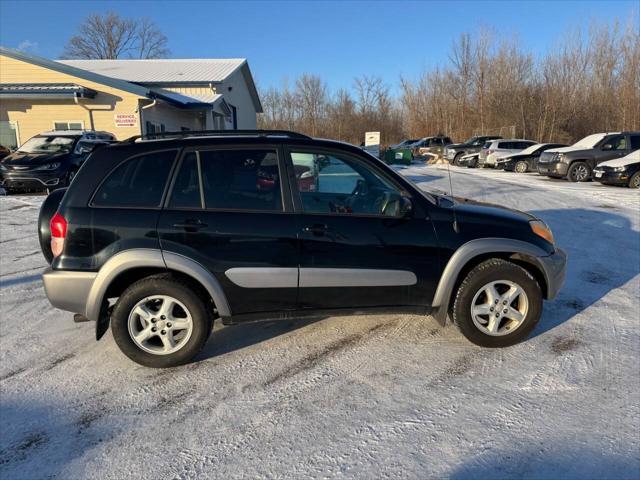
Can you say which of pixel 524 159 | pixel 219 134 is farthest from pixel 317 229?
pixel 524 159

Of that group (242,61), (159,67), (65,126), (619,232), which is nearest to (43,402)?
(619,232)

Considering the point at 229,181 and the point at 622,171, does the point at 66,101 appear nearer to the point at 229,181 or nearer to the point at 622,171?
the point at 229,181

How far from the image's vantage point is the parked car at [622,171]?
13898 millimetres

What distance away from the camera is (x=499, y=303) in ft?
12.0

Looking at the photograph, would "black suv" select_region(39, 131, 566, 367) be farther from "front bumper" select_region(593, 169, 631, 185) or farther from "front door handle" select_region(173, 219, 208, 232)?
"front bumper" select_region(593, 169, 631, 185)

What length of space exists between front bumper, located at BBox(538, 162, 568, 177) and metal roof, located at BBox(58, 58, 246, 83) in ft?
64.7

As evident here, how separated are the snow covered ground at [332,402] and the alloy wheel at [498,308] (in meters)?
0.21

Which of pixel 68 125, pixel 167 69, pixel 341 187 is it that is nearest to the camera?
pixel 341 187

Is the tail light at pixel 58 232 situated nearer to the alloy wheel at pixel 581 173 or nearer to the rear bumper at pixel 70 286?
the rear bumper at pixel 70 286

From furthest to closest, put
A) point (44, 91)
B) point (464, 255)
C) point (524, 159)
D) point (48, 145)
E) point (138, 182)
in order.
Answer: point (524, 159) < point (44, 91) < point (48, 145) < point (464, 255) < point (138, 182)

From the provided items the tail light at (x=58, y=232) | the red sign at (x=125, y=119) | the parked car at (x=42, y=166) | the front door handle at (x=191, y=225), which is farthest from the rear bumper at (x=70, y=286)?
the red sign at (x=125, y=119)

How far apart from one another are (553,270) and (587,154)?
49.2ft

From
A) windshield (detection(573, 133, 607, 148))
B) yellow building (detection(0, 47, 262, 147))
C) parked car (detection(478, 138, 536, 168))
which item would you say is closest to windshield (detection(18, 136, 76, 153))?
yellow building (detection(0, 47, 262, 147))

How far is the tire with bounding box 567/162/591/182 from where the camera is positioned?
638 inches
